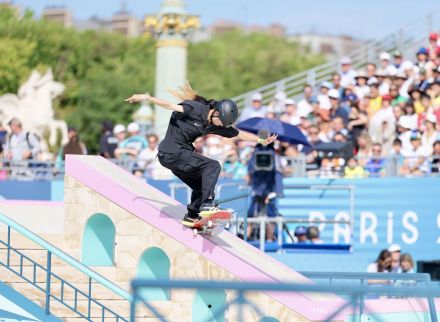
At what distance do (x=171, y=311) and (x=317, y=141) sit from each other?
358 inches

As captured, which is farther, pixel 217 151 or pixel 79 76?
pixel 79 76

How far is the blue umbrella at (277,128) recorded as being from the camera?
1945 cm

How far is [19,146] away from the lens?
23.1 m

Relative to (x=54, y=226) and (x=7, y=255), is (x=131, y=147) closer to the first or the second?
(x=54, y=226)

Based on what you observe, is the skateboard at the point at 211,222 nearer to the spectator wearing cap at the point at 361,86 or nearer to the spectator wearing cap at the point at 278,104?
the spectator wearing cap at the point at 361,86

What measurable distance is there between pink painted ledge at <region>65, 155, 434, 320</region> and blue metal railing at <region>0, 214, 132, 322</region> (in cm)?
93

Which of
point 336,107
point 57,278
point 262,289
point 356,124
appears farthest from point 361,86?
point 262,289

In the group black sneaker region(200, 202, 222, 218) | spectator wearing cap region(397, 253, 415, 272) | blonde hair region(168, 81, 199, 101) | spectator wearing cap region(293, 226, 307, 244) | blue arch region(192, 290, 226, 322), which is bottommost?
blue arch region(192, 290, 226, 322)

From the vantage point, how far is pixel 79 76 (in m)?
79.9

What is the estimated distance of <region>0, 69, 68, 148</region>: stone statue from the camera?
4182cm

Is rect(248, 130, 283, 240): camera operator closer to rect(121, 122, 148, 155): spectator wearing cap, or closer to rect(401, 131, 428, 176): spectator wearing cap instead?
rect(401, 131, 428, 176): spectator wearing cap

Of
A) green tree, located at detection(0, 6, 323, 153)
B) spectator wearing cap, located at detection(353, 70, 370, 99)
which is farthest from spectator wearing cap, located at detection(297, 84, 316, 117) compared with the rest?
green tree, located at detection(0, 6, 323, 153)

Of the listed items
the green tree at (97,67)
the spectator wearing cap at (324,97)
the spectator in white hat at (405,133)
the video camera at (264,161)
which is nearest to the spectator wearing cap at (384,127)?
the spectator in white hat at (405,133)

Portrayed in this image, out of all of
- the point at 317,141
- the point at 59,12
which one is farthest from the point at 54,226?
the point at 59,12
